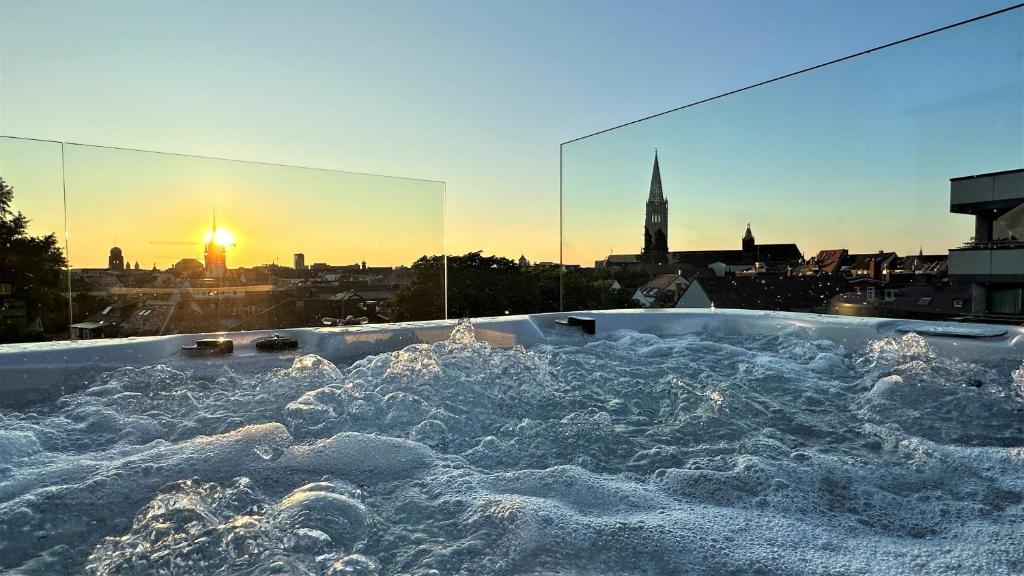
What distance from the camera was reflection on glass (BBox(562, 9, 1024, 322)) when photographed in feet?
8.74

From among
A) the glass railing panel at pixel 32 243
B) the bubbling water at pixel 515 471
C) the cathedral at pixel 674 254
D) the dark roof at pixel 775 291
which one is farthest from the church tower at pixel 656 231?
the glass railing panel at pixel 32 243

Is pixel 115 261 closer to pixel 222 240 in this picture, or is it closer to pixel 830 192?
pixel 222 240

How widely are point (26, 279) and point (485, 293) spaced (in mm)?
2762

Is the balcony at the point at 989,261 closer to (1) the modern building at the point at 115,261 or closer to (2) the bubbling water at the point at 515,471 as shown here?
(2) the bubbling water at the point at 515,471

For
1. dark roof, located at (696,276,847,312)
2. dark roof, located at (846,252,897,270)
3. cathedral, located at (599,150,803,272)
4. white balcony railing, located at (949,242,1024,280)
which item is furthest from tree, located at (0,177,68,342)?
white balcony railing, located at (949,242,1024,280)

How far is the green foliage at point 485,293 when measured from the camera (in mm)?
3668

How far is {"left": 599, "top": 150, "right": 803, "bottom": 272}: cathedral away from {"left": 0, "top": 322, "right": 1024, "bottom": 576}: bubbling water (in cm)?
161

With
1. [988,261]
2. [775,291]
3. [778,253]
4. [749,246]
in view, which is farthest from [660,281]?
[988,261]

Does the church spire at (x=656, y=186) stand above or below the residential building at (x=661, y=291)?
above

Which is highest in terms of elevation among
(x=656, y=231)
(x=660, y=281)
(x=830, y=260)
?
(x=656, y=231)

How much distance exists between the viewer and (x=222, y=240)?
10.6 ft

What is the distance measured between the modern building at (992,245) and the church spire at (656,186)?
184cm

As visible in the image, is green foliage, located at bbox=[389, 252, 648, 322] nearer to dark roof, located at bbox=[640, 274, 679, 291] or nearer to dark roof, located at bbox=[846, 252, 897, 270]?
dark roof, located at bbox=[640, 274, 679, 291]

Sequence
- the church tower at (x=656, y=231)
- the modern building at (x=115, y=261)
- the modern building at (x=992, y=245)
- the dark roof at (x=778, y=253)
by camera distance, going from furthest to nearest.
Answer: the church tower at (x=656, y=231), the dark roof at (x=778, y=253), the modern building at (x=115, y=261), the modern building at (x=992, y=245)
